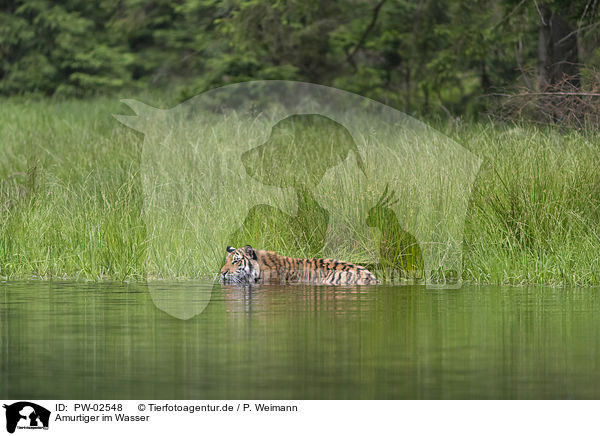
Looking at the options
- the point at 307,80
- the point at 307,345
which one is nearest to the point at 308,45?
the point at 307,80

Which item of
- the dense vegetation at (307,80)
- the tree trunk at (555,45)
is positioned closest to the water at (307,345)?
the dense vegetation at (307,80)

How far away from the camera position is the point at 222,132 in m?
14.5

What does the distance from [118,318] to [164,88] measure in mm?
21722

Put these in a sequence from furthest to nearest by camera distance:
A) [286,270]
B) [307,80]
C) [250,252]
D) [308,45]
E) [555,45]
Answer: [307,80], [308,45], [555,45], [286,270], [250,252]

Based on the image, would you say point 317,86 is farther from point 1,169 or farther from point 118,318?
point 118,318

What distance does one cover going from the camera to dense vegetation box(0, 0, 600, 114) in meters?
20.4

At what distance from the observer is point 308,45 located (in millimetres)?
25141

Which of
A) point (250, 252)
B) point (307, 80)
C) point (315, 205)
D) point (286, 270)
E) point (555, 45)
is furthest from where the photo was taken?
point (307, 80)

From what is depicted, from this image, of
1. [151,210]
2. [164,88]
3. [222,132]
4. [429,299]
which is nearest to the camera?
[429,299]

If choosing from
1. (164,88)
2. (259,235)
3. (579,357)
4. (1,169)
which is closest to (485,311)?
(579,357)
